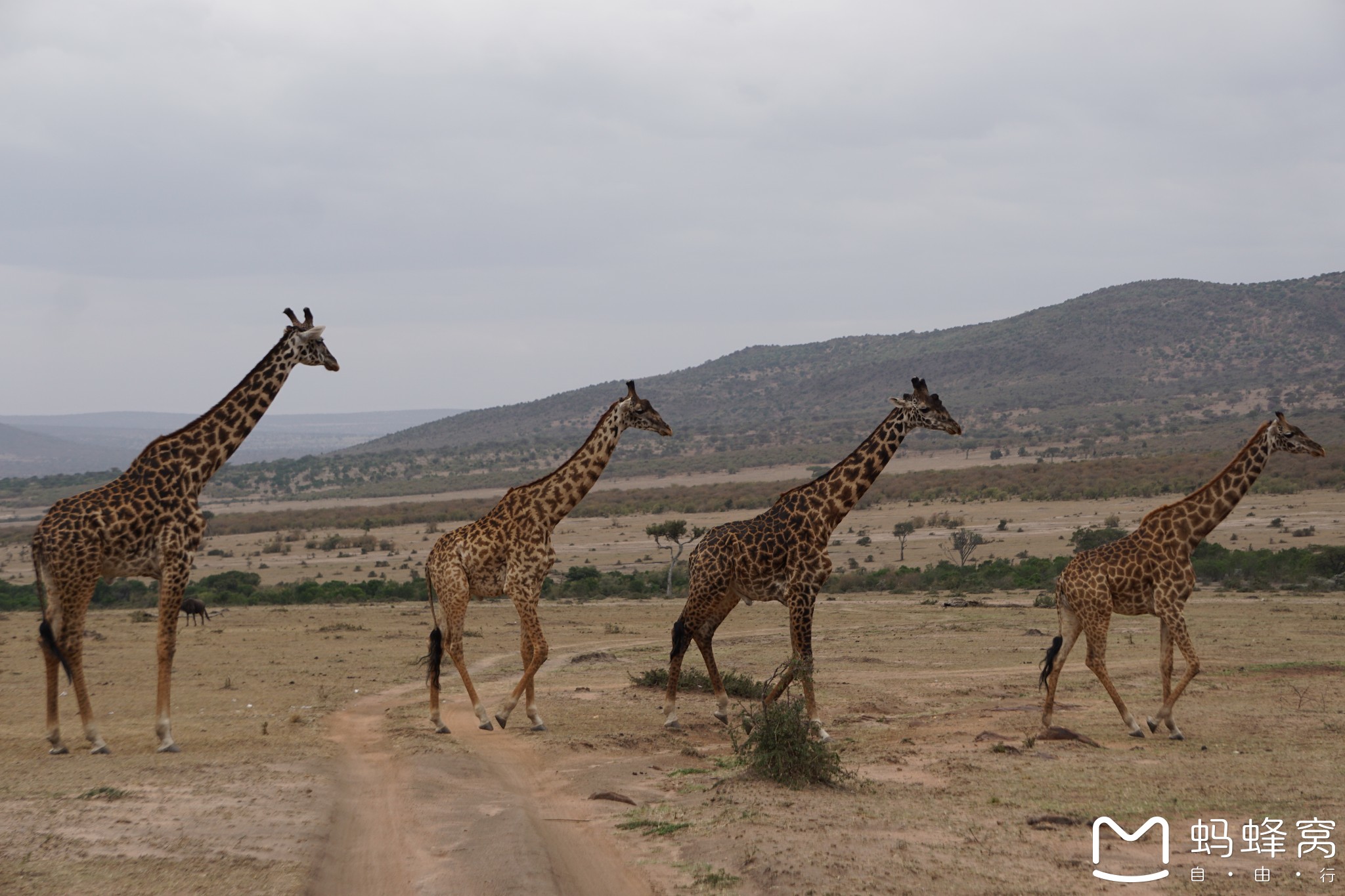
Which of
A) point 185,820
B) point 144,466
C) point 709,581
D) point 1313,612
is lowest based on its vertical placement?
point 1313,612

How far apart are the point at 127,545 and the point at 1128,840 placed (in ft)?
28.5

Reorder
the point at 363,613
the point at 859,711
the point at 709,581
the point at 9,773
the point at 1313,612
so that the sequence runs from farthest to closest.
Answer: the point at 363,613 → the point at 1313,612 → the point at 859,711 → the point at 709,581 → the point at 9,773

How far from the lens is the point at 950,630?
74.6 ft

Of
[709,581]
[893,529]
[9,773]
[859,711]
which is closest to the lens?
[9,773]

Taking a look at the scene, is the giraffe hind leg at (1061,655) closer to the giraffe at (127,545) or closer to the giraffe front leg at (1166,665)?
the giraffe front leg at (1166,665)

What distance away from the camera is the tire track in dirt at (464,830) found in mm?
7168

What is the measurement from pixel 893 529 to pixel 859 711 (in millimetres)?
36666

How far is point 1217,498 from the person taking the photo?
40.6ft

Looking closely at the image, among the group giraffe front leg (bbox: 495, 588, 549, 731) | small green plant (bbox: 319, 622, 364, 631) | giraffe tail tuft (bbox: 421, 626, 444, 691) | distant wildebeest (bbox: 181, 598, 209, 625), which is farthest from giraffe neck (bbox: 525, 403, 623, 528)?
distant wildebeest (bbox: 181, 598, 209, 625)

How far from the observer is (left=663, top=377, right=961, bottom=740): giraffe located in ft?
39.0

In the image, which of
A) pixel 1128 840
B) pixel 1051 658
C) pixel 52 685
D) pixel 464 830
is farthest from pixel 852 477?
pixel 52 685

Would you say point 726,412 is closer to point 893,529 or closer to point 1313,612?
point 893,529

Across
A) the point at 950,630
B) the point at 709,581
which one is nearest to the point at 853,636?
the point at 950,630

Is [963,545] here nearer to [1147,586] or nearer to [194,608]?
[194,608]
